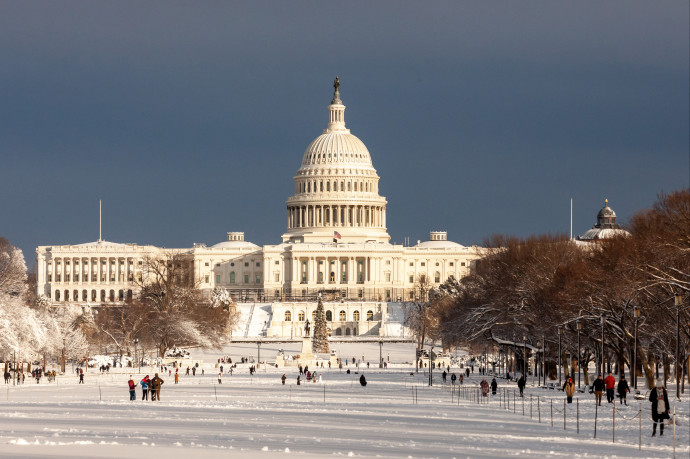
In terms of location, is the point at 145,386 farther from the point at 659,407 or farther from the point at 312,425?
the point at 659,407

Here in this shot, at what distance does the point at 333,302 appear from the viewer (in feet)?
580

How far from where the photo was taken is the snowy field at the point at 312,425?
34750mm

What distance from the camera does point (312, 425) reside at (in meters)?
42.1

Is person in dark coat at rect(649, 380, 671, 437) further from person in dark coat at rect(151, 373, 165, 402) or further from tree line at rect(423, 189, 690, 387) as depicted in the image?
person in dark coat at rect(151, 373, 165, 402)

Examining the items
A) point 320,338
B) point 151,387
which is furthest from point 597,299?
point 320,338

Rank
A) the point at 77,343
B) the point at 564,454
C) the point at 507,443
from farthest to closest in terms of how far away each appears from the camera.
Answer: the point at 77,343
the point at 507,443
the point at 564,454

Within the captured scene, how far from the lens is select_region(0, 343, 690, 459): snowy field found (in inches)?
1368

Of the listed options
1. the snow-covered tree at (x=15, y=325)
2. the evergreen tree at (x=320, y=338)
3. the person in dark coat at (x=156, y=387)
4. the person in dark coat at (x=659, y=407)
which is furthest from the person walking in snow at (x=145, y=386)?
the evergreen tree at (x=320, y=338)

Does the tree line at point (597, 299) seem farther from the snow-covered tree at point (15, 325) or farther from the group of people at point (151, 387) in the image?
the snow-covered tree at point (15, 325)

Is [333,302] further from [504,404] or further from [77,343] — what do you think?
[504,404]

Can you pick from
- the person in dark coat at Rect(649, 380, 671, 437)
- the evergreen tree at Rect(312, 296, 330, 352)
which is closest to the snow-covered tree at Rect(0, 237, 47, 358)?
the evergreen tree at Rect(312, 296, 330, 352)

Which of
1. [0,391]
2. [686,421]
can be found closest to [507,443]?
[686,421]

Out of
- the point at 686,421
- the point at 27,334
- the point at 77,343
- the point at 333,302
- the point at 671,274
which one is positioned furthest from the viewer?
the point at 333,302

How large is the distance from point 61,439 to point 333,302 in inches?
5540
